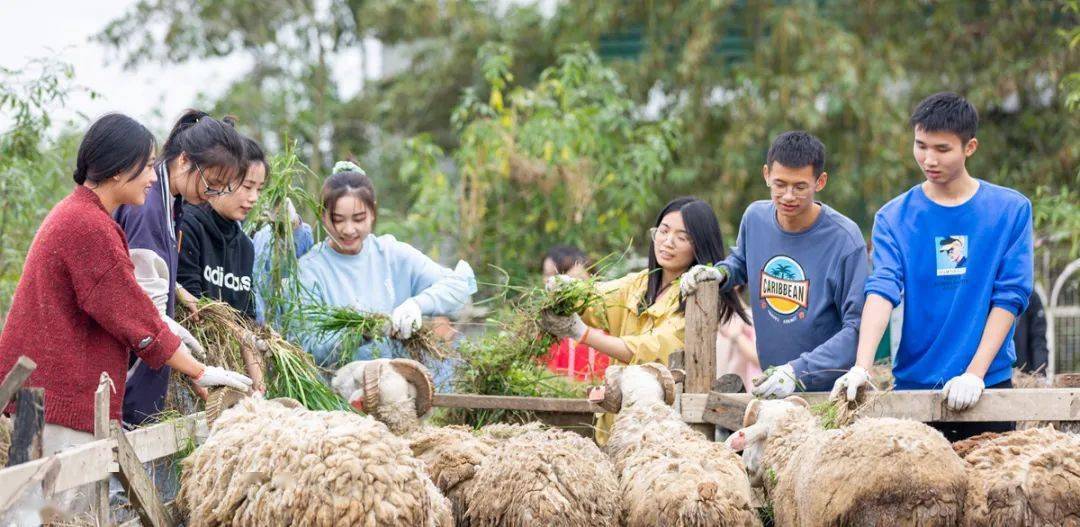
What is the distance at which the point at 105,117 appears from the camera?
3648mm

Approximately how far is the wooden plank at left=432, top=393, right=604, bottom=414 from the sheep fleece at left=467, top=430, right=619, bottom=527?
4.15 ft

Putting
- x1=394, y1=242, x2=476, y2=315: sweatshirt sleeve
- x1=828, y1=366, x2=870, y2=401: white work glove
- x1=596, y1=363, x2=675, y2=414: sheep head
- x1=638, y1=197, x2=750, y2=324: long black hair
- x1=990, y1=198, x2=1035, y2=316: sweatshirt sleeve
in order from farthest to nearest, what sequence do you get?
x1=638, y1=197, x2=750, y2=324: long black hair → x1=394, y1=242, x2=476, y2=315: sweatshirt sleeve → x1=596, y1=363, x2=675, y2=414: sheep head → x1=990, y1=198, x2=1035, y2=316: sweatshirt sleeve → x1=828, y1=366, x2=870, y2=401: white work glove

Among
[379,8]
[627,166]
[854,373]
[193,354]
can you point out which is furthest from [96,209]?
[379,8]

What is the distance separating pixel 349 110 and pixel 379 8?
2217 mm

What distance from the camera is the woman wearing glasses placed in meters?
4.01

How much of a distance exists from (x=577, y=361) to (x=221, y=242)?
7.85ft

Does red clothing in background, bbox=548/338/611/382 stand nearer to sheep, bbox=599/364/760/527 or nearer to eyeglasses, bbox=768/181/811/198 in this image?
sheep, bbox=599/364/760/527

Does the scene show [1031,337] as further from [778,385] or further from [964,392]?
[964,392]

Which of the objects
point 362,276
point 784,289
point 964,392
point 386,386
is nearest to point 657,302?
point 784,289

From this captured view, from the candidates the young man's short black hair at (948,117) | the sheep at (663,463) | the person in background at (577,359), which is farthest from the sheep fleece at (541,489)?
the young man's short black hair at (948,117)

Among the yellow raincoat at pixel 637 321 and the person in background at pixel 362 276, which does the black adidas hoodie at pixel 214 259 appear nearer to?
the person in background at pixel 362 276

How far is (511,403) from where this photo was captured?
16.3 ft

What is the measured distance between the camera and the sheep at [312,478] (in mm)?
3006

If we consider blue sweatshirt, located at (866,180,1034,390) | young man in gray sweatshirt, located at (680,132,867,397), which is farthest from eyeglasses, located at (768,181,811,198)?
blue sweatshirt, located at (866,180,1034,390)
